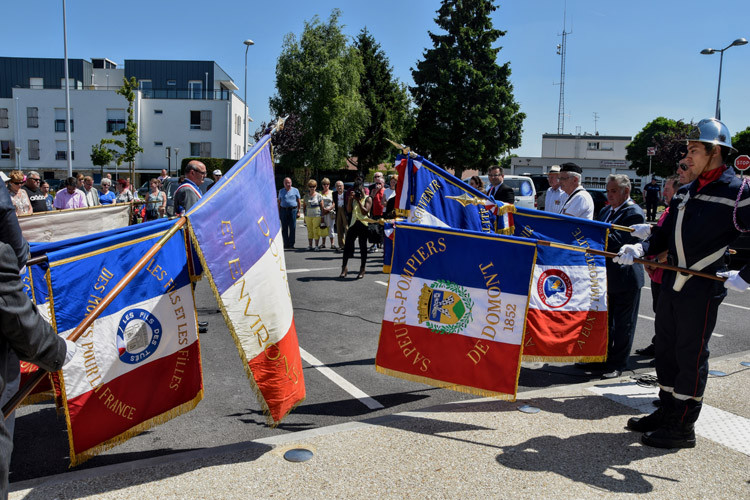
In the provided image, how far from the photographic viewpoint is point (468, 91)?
43281 mm

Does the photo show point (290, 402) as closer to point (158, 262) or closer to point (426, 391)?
point (158, 262)

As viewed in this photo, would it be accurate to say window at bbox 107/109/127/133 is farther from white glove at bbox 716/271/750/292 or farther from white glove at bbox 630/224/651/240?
white glove at bbox 716/271/750/292

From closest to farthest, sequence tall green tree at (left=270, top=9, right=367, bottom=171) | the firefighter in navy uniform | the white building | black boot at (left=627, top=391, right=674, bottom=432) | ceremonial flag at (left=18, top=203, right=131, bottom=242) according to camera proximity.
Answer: the firefighter in navy uniform, black boot at (left=627, top=391, right=674, bottom=432), ceremonial flag at (left=18, top=203, right=131, bottom=242), tall green tree at (left=270, top=9, right=367, bottom=171), the white building

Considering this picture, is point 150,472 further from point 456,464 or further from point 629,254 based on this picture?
point 629,254

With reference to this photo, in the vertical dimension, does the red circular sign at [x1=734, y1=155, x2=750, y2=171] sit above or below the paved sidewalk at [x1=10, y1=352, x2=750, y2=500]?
above

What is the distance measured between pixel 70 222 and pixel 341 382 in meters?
2.88

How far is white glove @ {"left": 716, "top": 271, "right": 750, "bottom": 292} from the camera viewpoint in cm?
351

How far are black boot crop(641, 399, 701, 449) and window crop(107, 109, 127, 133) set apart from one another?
5405 centimetres

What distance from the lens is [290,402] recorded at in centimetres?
367

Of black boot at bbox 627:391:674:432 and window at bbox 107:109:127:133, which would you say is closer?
black boot at bbox 627:391:674:432

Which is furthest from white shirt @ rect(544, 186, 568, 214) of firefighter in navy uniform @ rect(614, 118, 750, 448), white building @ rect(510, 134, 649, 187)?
white building @ rect(510, 134, 649, 187)

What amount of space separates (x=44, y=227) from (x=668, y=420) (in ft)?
16.9

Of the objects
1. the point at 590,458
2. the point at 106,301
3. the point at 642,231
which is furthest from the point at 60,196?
the point at 590,458

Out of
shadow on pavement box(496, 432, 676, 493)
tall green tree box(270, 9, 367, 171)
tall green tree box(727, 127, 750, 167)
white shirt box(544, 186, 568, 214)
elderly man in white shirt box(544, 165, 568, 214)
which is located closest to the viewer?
shadow on pavement box(496, 432, 676, 493)
